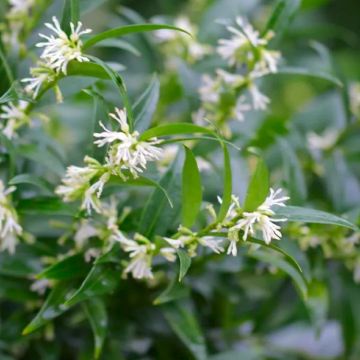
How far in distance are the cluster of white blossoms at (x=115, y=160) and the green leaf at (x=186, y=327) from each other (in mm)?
158

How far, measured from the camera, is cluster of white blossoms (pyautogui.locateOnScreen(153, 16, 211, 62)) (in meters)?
0.84

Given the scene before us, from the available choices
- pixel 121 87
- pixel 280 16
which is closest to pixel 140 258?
pixel 121 87

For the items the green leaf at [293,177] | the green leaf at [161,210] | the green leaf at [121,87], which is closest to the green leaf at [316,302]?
the green leaf at [293,177]

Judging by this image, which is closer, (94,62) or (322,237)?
(94,62)

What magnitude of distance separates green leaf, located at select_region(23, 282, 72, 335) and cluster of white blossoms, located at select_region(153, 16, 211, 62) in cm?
31

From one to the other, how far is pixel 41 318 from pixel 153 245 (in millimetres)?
109

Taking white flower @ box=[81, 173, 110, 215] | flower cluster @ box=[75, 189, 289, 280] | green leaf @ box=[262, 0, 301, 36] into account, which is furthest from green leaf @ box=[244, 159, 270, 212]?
green leaf @ box=[262, 0, 301, 36]

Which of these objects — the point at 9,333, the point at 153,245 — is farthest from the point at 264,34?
the point at 9,333

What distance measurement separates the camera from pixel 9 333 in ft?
2.35

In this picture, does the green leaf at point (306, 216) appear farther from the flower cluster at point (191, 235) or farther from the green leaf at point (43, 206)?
the green leaf at point (43, 206)

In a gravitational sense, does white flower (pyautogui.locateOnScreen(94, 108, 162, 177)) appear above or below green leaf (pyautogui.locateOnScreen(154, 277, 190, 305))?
above

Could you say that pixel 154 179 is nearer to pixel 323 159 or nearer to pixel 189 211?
pixel 189 211

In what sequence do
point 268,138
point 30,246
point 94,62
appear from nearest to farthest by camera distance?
point 94,62 < point 30,246 < point 268,138

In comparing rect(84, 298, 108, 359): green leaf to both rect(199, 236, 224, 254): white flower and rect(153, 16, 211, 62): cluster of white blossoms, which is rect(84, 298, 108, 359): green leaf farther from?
rect(153, 16, 211, 62): cluster of white blossoms
